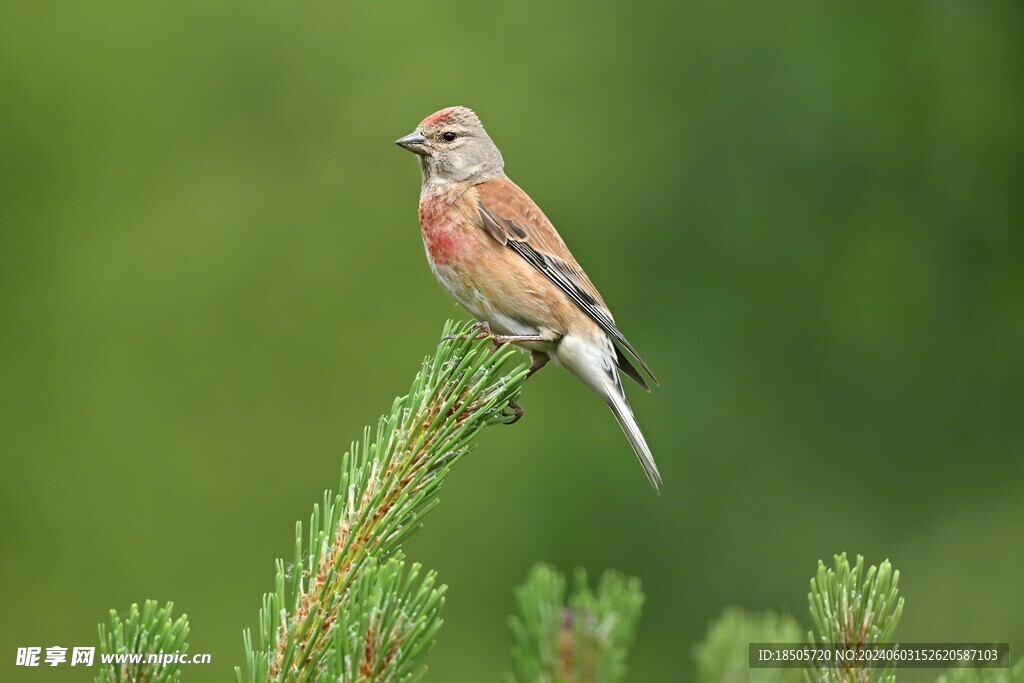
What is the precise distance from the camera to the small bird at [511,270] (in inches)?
152

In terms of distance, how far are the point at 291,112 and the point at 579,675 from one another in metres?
6.73

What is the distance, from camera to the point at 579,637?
54.8 inches

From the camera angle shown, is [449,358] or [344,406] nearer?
[449,358]

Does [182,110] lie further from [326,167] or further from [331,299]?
[331,299]

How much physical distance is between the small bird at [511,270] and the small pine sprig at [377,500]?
1.22 meters

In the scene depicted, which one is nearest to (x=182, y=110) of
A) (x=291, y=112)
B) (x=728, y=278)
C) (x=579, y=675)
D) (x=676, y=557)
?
(x=291, y=112)

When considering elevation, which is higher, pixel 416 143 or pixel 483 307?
pixel 416 143

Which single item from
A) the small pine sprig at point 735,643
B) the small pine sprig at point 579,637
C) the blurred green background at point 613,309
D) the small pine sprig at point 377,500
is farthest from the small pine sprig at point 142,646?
the blurred green background at point 613,309

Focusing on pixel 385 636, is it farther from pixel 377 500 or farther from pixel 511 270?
pixel 511 270

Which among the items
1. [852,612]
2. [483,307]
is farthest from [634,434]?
[852,612]

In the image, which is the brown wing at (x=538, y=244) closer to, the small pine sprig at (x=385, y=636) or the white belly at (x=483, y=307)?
the white belly at (x=483, y=307)

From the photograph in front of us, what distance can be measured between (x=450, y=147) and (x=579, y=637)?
3118mm

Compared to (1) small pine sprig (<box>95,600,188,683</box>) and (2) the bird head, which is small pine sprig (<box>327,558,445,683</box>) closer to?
A: (1) small pine sprig (<box>95,600,188,683</box>)

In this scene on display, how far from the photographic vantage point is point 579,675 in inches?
54.6
